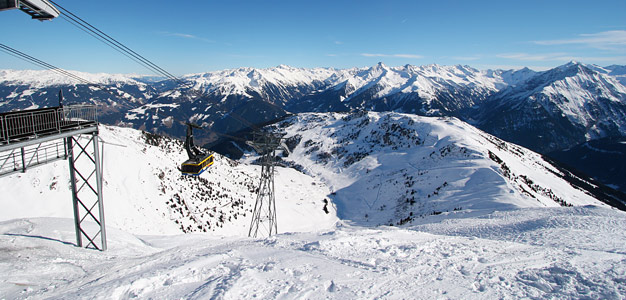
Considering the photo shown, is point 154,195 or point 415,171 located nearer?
point 154,195

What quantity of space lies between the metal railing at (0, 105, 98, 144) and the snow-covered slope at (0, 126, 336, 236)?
1085 cm

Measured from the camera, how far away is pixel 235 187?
54.8 meters

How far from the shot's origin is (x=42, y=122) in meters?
14.4

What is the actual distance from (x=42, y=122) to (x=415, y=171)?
242 ft

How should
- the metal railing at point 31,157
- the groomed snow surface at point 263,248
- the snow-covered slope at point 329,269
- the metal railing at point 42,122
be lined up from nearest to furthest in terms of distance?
the snow-covered slope at point 329,269
the groomed snow surface at point 263,248
the metal railing at point 42,122
the metal railing at point 31,157

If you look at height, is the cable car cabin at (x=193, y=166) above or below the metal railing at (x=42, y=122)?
below

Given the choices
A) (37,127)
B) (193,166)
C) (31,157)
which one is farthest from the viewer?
(193,166)

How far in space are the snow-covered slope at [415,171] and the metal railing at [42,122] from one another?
40883mm

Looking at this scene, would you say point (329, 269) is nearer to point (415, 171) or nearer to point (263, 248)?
point (263, 248)

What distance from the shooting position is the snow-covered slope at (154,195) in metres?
30.3

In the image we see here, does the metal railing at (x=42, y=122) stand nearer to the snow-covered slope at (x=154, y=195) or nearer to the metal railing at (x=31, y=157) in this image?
the metal railing at (x=31, y=157)

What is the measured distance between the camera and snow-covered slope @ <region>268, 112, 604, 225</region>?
5175cm

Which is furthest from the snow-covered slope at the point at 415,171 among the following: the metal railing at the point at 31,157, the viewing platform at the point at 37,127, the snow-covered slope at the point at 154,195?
the metal railing at the point at 31,157

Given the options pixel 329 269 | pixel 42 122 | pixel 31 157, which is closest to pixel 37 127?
pixel 42 122
